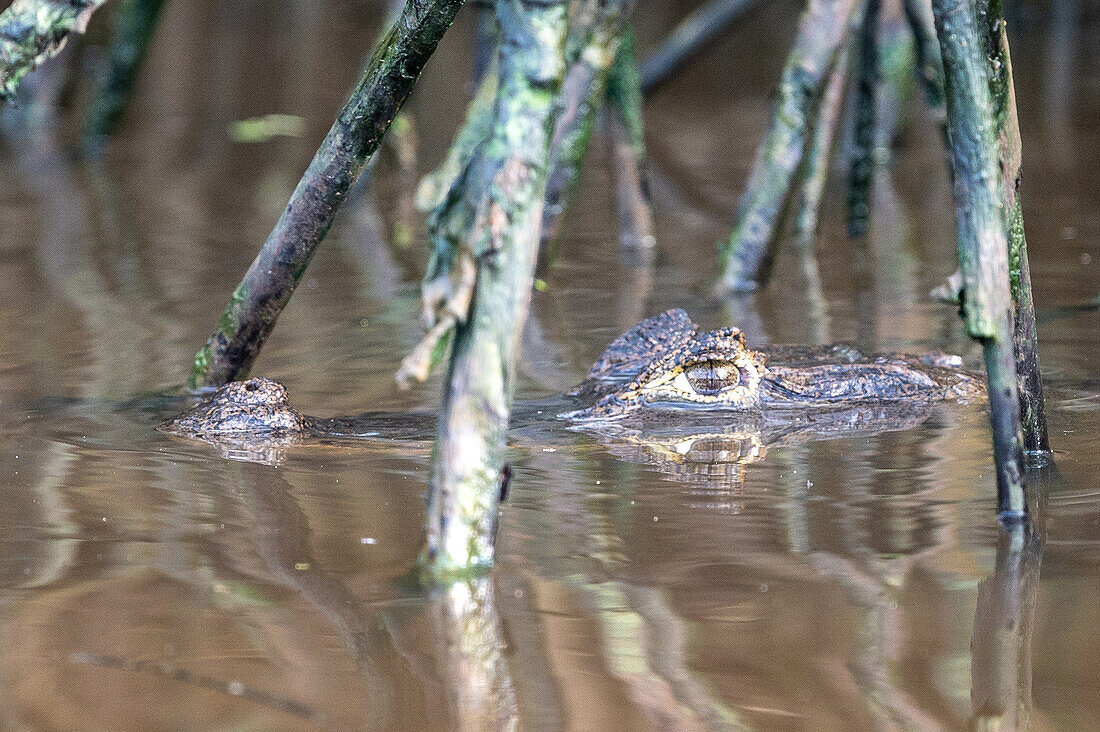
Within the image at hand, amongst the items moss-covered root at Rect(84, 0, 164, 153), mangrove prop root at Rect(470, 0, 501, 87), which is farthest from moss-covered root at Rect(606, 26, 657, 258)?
moss-covered root at Rect(84, 0, 164, 153)

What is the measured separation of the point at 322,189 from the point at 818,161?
13.1ft

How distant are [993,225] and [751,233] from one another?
11.4 ft

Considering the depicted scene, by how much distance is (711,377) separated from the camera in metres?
4.46

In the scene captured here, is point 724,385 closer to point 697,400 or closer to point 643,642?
point 697,400

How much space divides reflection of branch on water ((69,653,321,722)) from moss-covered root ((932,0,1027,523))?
165cm

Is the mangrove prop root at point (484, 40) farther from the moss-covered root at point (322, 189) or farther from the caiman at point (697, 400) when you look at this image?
the caiman at point (697, 400)

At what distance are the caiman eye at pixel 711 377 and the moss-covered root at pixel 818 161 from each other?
276 centimetres

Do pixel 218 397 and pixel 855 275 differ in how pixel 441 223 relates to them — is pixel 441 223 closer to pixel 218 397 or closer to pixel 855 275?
pixel 218 397

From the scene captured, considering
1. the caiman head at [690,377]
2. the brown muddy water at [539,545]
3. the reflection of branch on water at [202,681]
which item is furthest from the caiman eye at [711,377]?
the reflection of branch on water at [202,681]

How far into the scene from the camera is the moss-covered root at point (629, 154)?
24.3ft

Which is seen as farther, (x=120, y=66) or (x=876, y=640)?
(x=120, y=66)

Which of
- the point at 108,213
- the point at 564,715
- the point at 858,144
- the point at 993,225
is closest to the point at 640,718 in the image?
the point at 564,715

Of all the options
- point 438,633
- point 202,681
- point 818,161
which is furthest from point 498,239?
point 818,161

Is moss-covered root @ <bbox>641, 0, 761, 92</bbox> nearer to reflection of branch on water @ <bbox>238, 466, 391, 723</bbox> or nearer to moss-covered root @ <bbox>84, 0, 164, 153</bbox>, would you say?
moss-covered root @ <bbox>84, 0, 164, 153</bbox>
